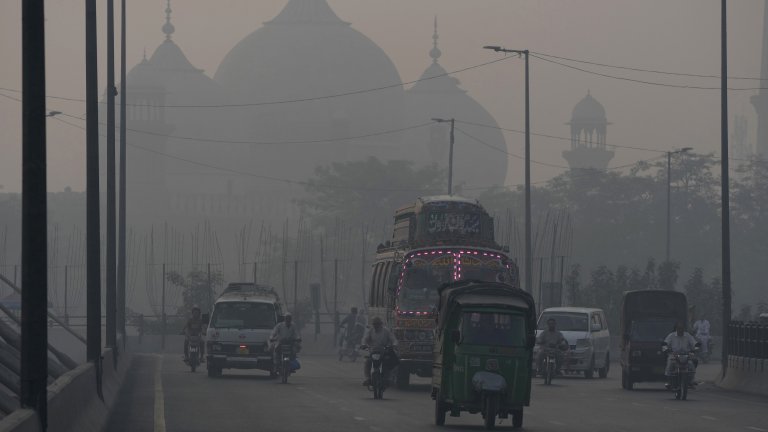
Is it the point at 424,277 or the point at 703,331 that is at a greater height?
the point at 424,277

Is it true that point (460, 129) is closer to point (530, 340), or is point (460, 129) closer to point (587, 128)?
point (587, 128)

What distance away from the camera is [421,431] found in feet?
66.6

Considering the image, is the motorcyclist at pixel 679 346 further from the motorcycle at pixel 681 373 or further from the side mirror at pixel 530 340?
the side mirror at pixel 530 340

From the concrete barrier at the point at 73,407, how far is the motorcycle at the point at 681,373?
929cm

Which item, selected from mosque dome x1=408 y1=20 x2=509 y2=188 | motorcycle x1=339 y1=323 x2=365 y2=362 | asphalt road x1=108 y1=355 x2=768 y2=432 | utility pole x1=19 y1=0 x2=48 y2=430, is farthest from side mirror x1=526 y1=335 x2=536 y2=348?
mosque dome x1=408 y1=20 x2=509 y2=188

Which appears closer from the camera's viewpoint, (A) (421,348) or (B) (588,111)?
(A) (421,348)

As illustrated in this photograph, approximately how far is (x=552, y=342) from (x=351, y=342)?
A: 13.4 m

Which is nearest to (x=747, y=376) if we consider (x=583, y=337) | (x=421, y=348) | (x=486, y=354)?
(x=421, y=348)

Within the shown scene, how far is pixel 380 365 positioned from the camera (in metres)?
27.6

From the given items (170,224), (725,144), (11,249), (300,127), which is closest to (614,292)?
(725,144)

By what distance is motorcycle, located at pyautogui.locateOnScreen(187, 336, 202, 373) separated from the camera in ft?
122

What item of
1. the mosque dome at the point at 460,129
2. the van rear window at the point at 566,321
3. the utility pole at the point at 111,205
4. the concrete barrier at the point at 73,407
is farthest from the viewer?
the mosque dome at the point at 460,129

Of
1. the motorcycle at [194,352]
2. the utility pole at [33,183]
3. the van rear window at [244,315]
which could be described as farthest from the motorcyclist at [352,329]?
the utility pole at [33,183]

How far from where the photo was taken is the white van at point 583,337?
38.3 metres
